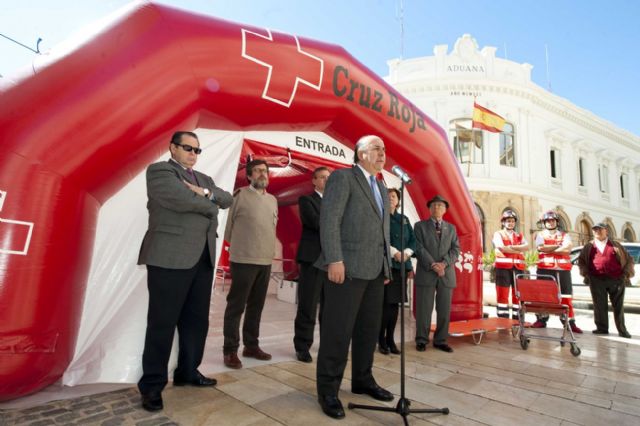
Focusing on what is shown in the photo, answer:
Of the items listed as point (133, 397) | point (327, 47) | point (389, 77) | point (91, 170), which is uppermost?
point (389, 77)

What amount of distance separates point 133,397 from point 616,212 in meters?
28.1

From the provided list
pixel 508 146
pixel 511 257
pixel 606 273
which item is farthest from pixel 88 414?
pixel 508 146

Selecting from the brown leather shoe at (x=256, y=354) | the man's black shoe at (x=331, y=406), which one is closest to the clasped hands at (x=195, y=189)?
the man's black shoe at (x=331, y=406)

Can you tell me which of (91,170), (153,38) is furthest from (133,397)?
(153,38)

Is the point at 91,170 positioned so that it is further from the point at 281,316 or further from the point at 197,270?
the point at 281,316

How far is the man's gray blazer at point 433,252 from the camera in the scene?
4.27 metres

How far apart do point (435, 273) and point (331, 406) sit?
238cm

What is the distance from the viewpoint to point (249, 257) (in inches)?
130

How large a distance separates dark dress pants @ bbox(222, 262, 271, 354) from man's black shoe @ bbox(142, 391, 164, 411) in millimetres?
935

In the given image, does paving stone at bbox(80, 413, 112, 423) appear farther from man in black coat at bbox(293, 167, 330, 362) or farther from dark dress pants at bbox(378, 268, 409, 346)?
dark dress pants at bbox(378, 268, 409, 346)

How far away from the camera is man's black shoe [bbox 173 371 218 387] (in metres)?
2.67

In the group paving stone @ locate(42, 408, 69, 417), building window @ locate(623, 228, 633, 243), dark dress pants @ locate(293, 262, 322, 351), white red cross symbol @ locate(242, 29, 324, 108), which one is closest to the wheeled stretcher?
dark dress pants @ locate(293, 262, 322, 351)

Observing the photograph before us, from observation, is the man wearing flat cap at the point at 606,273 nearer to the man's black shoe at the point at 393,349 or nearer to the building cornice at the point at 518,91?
the man's black shoe at the point at 393,349

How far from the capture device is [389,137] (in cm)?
431
